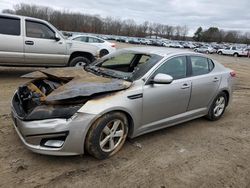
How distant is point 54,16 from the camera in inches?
3767

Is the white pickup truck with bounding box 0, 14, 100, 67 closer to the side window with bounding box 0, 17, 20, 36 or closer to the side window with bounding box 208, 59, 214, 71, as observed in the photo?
the side window with bounding box 0, 17, 20, 36

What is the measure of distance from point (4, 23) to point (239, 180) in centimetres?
701

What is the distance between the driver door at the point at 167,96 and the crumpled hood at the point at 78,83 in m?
0.44

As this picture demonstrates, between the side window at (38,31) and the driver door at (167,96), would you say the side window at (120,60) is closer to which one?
the driver door at (167,96)

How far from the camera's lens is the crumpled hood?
3.20 metres

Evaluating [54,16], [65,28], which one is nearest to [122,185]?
[65,28]

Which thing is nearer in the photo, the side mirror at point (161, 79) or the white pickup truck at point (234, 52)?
the side mirror at point (161, 79)

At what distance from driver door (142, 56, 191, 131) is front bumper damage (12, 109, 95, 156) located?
1034mm

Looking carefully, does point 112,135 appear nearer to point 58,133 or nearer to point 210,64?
point 58,133

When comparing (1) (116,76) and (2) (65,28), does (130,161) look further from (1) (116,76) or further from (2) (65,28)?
(2) (65,28)

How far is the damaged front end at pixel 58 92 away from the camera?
310 centimetres

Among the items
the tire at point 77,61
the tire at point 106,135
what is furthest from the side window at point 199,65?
the tire at point 77,61

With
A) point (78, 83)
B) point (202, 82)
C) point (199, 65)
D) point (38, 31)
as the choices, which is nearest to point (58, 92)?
point (78, 83)

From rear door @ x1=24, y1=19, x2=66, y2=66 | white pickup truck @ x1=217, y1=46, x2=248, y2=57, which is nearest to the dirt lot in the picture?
rear door @ x1=24, y1=19, x2=66, y2=66
